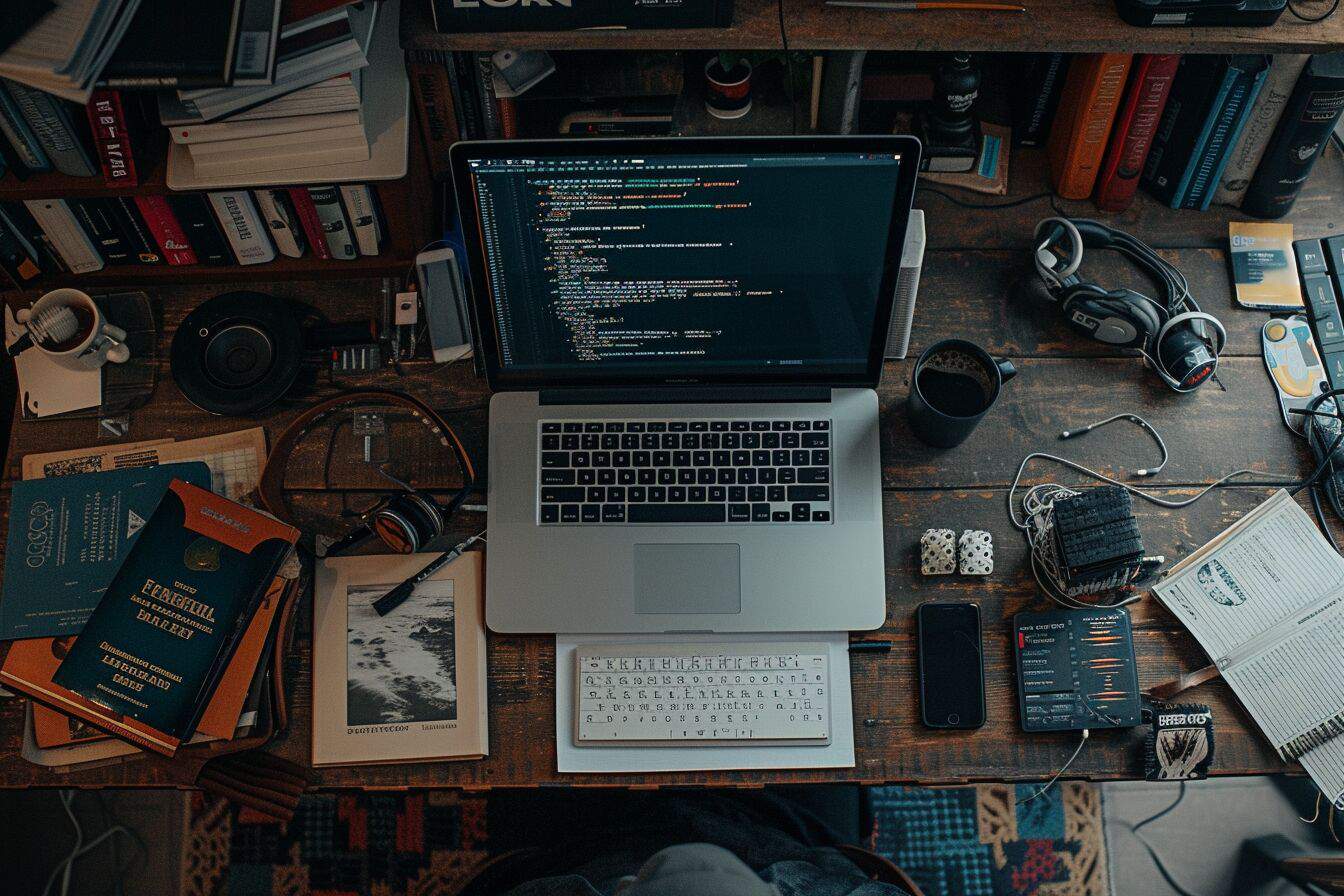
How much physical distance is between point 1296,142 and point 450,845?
5.86ft

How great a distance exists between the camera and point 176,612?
49.0 inches

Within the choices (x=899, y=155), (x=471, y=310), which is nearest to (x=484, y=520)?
(x=471, y=310)

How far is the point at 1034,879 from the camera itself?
6.38 feet

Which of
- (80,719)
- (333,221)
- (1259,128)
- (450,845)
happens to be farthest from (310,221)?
(1259,128)

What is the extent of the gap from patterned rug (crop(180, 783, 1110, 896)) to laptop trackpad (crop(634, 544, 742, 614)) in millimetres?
849

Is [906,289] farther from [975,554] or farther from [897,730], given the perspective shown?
[897,730]

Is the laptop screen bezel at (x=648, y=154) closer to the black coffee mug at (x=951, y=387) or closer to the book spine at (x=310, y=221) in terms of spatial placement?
the black coffee mug at (x=951, y=387)

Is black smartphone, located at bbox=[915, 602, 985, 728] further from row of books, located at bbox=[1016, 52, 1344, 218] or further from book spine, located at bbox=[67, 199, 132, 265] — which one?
book spine, located at bbox=[67, 199, 132, 265]

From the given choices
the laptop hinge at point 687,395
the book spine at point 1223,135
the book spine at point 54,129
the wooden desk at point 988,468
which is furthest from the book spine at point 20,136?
the book spine at point 1223,135

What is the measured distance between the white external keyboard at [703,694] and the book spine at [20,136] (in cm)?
91

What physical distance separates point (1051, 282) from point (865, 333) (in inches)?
13.5

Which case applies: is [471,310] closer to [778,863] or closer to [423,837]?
[778,863]

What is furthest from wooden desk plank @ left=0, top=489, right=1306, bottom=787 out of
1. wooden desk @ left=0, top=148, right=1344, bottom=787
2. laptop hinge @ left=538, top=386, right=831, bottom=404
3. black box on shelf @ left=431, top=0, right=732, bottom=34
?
black box on shelf @ left=431, top=0, right=732, bottom=34

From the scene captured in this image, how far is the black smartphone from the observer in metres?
1.26
